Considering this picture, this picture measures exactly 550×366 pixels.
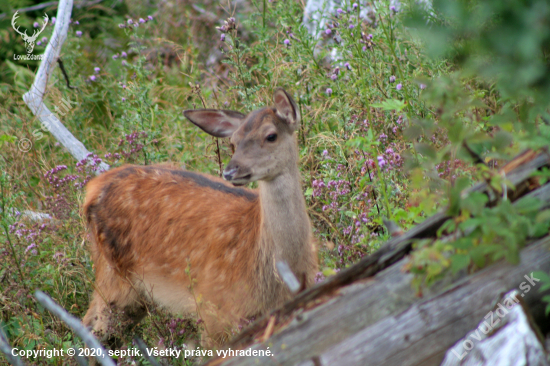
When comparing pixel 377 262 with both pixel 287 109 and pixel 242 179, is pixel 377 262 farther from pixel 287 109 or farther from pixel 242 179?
pixel 287 109

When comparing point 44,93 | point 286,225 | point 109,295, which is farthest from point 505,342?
point 44,93

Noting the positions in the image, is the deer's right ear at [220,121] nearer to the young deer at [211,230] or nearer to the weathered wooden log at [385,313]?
the young deer at [211,230]

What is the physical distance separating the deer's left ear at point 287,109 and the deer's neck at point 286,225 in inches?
15.8

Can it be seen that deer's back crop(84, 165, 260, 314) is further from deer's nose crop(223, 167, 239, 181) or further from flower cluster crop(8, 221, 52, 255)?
deer's nose crop(223, 167, 239, 181)

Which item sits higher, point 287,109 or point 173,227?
point 287,109

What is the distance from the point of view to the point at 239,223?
14.9ft

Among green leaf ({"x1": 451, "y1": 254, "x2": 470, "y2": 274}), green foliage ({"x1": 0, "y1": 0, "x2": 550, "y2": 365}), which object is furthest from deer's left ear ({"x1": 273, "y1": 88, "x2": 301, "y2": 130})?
green leaf ({"x1": 451, "y1": 254, "x2": 470, "y2": 274})

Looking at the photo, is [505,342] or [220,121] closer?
[505,342]

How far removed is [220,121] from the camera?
4625 millimetres

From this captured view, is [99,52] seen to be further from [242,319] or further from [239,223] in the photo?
[242,319]

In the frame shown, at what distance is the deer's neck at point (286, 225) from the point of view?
13.4ft

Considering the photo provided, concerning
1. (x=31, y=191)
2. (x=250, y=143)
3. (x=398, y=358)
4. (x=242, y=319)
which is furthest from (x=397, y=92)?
(x=31, y=191)

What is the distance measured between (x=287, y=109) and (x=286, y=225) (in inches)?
34.4

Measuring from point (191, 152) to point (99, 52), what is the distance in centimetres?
358
